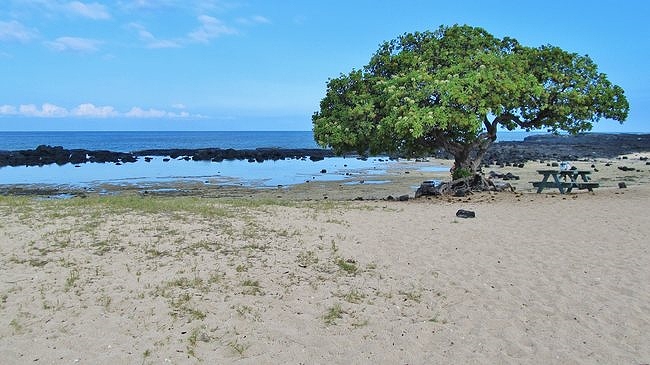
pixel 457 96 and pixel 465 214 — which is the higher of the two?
pixel 457 96

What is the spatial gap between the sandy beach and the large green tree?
19.1 ft

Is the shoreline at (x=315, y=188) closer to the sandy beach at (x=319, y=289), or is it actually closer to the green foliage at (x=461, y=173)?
the green foliage at (x=461, y=173)

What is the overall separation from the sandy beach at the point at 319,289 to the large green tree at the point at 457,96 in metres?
5.82

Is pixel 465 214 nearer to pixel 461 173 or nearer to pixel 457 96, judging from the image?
pixel 457 96

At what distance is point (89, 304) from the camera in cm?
757

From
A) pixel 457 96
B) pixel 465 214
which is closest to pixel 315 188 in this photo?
pixel 457 96

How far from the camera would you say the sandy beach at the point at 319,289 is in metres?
6.38

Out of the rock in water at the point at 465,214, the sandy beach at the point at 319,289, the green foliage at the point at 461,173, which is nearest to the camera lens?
the sandy beach at the point at 319,289

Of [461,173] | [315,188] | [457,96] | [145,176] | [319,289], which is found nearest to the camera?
[319,289]

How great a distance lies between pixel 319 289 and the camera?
8594mm

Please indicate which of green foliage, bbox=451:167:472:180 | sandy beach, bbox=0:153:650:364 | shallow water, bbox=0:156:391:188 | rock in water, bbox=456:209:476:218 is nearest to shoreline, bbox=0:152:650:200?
shallow water, bbox=0:156:391:188

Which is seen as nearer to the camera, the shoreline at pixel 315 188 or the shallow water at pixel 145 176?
the shoreline at pixel 315 188

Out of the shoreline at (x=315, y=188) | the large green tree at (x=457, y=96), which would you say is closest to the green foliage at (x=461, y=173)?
the large green tree at (x=457, y=96)

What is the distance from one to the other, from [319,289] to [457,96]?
A: 493 inches
